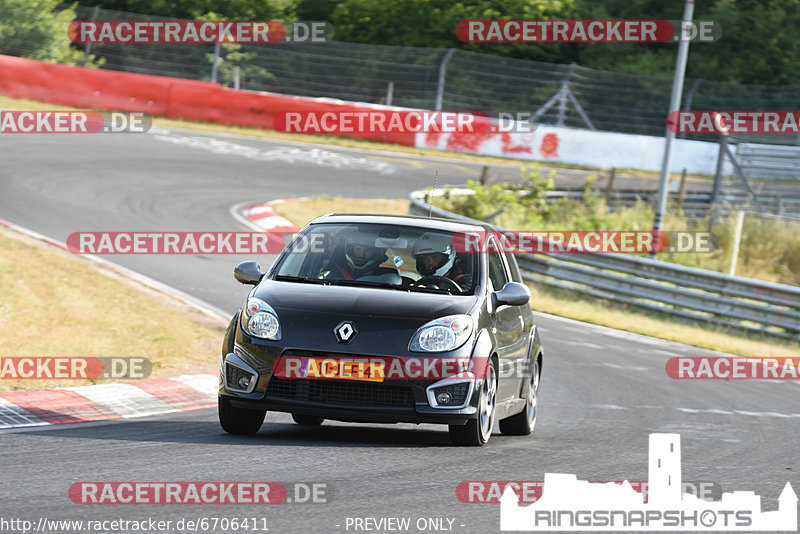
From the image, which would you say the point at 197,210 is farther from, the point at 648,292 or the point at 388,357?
the point at 388,357

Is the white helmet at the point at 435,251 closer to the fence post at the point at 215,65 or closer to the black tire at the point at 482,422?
the black tire at the point at 482,422

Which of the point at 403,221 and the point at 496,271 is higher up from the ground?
the point at 403,221

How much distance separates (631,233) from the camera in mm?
22953

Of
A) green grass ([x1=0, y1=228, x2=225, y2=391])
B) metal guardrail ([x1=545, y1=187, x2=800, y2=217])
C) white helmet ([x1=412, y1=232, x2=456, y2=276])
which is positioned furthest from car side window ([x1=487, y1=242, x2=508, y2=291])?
metal guardrail ([x1=545, y1=187, x2=800, y2=217])

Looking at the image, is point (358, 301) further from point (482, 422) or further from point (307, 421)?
point (307, 421)

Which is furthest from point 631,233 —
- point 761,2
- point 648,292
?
point 761,2

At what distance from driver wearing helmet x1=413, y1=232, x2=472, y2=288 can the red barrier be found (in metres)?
23.1

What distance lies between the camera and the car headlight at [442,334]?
727cm

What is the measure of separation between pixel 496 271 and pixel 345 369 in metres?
1.85

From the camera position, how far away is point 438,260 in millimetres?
8258

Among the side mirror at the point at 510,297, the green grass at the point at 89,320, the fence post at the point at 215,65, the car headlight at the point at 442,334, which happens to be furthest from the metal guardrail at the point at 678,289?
Answer: the fence post at the point at 215,65

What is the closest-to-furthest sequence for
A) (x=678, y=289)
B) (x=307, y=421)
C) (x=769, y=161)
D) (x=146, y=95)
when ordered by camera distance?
(x=307, y=421), (x=678, y=289), (x=769, y=161), (x=146, y=95)

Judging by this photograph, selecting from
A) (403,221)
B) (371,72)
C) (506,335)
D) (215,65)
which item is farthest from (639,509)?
(371,72)

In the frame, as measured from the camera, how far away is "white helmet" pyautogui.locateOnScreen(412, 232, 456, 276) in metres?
8.20
